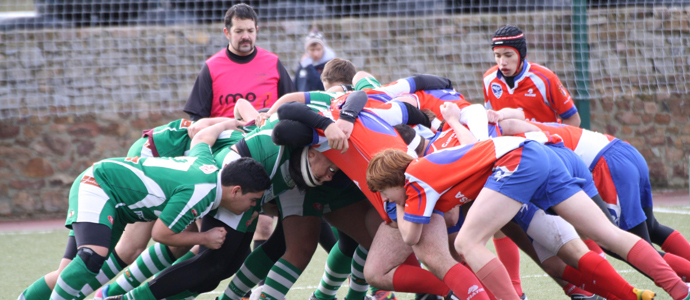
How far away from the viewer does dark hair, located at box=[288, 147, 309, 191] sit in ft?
12.3

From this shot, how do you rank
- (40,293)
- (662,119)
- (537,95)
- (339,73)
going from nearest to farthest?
(40,293), (339,73), (537,95), (662,119)

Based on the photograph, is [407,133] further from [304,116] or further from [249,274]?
[249,274]

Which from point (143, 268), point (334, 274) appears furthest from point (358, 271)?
point (143, 268)

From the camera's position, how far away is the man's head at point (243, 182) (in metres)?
3.52

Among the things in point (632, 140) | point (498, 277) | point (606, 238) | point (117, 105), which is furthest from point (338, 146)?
point (632, 140)

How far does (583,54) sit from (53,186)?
21.6 ft

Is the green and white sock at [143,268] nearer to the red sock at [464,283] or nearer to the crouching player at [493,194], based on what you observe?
the crouching player at [493,194]

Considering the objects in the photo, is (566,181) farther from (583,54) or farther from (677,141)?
(677,141)

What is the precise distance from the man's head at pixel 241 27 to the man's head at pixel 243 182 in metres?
1.82

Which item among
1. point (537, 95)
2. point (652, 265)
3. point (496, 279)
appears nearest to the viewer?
point (496, 279)

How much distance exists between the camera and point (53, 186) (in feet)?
27.9

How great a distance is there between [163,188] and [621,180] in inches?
93.8

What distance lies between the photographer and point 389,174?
10.9 feet

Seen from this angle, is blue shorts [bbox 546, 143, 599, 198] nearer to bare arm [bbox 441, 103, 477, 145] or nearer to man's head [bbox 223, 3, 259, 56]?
bare arm [bbox 441, 103, 477, 145]
